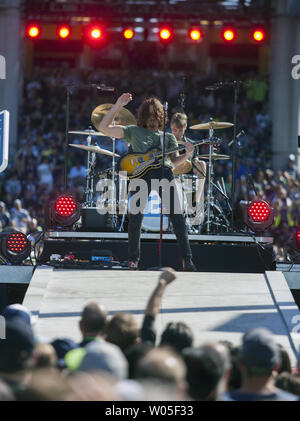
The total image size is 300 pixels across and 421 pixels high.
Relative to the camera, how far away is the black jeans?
924 centimetres

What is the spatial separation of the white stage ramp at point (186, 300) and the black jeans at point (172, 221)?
234 mm

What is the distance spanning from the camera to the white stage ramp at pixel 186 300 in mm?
7719

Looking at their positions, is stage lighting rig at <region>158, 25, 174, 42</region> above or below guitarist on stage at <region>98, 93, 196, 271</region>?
above

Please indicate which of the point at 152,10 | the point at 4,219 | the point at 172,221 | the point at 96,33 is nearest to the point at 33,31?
the point at 96,33

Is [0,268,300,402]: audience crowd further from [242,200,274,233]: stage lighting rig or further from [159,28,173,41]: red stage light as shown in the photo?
[159,28,173,41]: red stage light

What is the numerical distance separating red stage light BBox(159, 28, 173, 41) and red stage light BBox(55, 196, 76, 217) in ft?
22.2

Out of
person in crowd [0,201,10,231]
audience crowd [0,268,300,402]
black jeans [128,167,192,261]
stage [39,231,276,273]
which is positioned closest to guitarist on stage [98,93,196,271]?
black jeans [128,167,192,261]

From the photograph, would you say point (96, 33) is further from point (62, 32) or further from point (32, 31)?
point (32, 31)

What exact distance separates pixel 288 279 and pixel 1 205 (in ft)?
23.5

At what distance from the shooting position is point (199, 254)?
10.5 metres

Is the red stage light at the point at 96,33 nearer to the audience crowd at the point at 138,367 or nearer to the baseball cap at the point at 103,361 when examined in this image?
the audience crowd at the point at 138,367

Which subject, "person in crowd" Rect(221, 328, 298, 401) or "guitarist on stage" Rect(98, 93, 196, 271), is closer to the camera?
"person in crowd" Rect(221, 328, 298, 401)

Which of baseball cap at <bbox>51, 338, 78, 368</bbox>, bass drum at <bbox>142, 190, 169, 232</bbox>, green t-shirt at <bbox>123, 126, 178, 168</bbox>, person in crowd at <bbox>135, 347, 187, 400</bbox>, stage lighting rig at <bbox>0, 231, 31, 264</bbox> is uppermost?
green t-shirt at <bbox>123, 126, 178, 168</bbox>

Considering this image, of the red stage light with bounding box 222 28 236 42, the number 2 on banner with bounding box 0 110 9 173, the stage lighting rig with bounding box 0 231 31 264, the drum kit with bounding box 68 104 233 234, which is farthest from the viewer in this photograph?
the red stage light with bounding box 222 28 236 42
